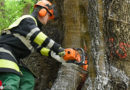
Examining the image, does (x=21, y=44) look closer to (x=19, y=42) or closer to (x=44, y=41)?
(x=19, y=42)

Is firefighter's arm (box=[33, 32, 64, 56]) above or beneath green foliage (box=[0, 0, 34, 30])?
above

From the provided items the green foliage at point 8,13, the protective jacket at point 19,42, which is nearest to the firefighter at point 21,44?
the protective jacket at point 19,42

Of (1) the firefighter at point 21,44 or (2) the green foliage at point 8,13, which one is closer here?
(1) the firefighter at point 21,44

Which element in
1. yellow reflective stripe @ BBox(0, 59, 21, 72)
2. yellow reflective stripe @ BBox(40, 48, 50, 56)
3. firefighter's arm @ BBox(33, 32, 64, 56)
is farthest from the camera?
yellow reflective stripe @ BBox(40, 48, 50, 56)

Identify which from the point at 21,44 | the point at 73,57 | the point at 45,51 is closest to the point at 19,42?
the point at 21,44

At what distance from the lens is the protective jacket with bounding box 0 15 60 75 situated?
8.77 feet

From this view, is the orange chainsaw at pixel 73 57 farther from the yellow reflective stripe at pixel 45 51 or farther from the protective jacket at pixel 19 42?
the yellow reflective stripe at pixel 45 51

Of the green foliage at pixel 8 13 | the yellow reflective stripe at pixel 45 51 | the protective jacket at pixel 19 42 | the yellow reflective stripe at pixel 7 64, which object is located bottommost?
the green foliage at pixel 8 13

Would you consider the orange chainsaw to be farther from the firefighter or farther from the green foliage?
the green foliage

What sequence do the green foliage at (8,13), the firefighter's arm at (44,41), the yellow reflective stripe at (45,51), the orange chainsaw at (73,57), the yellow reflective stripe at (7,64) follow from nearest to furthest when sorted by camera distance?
the yellow reflective stripe at (7,64)
the firefighter's arm at (44,41)
the orange chainsaw at (73,57)
the yellow reflective stripe at (45,51)
the green foliage at (8,13)

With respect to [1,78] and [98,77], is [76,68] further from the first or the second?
[1,78]

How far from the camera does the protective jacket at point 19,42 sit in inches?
105

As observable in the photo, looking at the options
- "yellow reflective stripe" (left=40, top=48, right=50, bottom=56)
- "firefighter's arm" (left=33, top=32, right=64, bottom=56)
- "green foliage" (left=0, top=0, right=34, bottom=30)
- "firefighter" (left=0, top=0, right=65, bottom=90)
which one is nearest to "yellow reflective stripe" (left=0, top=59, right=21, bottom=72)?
"firefighter" (left=0, top=0, right=65, bottom=90)

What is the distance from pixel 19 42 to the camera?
290cm
